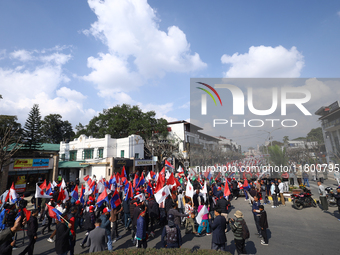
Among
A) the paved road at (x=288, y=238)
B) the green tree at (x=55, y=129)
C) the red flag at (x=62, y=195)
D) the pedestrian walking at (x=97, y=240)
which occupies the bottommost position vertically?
the paved road at (x=288, y=238)

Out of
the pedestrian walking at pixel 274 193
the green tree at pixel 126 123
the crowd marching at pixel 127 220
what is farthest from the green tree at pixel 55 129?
the pedestrian walking at pixel 274 193

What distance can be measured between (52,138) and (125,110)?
1150 inches

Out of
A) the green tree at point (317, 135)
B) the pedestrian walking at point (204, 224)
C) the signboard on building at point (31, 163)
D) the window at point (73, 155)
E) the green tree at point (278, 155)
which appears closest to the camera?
the pedestrian walking at point (204, 224)

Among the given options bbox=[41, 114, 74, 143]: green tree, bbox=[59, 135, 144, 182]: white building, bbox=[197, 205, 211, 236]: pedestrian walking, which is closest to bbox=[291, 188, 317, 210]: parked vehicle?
bbox=[197, 205, 211, 236]: pedestrian walking

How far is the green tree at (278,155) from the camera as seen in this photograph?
19531 millimetres

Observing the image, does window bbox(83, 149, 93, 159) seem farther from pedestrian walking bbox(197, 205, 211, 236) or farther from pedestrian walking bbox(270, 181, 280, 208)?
pedestrian walking bbox(197, 205, 211, 236)

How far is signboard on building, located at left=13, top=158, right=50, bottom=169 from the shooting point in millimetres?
18336

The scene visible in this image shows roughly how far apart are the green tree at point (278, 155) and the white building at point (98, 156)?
20.0 meters

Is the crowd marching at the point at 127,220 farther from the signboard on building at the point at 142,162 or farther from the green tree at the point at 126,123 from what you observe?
the green tree at the point at 126,123

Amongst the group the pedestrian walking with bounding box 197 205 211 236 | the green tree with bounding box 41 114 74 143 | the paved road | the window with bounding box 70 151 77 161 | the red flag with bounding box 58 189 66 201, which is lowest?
the paved road

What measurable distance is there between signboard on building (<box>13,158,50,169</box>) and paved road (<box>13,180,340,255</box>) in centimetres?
1319

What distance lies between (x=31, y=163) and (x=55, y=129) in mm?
40256

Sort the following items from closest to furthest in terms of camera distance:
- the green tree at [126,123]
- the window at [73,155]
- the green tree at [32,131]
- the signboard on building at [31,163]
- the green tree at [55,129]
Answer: the signboard on building at [31,163], the green tree at [32,131], the window at [73,155], the green tree at [126,123], the green tree at [55,129]

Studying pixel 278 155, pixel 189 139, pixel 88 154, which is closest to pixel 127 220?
pixel 278 155
